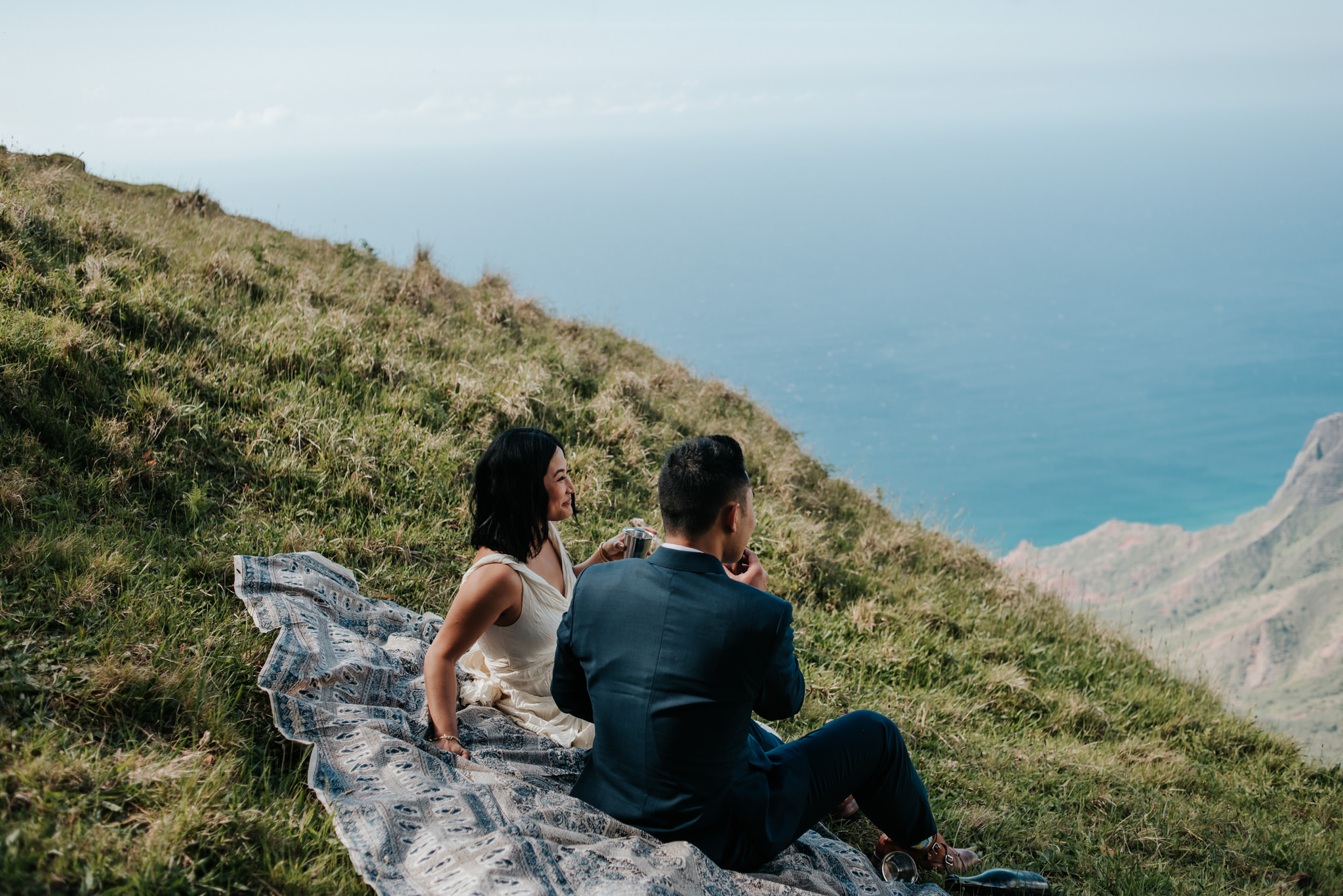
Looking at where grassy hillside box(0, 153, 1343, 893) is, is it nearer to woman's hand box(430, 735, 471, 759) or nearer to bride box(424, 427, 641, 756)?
woman's hand box(430, 735, 471, 759)

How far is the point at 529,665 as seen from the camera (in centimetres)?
339

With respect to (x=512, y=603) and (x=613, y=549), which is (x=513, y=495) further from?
(x=613, y=549)

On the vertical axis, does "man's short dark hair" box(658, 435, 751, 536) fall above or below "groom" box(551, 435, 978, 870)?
above

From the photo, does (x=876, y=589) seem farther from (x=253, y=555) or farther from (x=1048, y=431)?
(x=1048, y=431)

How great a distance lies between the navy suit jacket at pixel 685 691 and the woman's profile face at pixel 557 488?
76cm

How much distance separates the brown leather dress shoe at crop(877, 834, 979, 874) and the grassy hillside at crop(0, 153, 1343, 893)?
1.13ft

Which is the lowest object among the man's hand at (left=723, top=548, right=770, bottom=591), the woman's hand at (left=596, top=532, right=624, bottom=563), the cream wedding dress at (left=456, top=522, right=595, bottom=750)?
the cream wedding dress at (left=456, top=522, right=595, bottom=750)

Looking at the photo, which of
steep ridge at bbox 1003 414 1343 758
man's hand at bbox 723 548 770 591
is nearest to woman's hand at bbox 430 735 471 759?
man's hand at bbox 723 548 770 591

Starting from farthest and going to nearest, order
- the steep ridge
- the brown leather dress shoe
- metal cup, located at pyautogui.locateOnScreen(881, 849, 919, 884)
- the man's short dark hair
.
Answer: the steep ridge
the brown leather dress shoe
metal cup, located at pyautogui.locateOnScreen(881, 849, 919, 884)
the man's short dark hair

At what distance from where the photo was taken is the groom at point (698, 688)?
2404mm

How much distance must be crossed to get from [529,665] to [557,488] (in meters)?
0.79

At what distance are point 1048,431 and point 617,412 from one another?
213427 millimetres

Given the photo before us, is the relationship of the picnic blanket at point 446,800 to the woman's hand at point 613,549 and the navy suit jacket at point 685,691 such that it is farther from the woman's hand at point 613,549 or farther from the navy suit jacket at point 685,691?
the woman's hand at point 613,549

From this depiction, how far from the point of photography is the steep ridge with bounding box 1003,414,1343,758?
64312 millimetres
